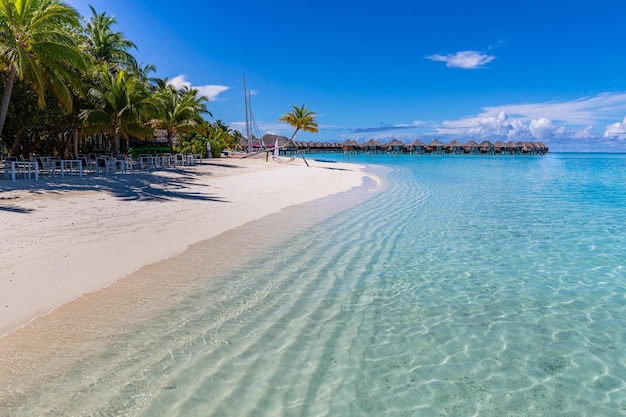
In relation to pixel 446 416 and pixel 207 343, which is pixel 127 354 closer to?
pixel 207 343

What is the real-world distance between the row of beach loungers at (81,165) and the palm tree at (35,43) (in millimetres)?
1591

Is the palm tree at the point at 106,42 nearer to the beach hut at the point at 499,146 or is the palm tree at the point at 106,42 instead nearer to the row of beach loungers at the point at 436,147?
the row of beach loungers at the point at 436,147

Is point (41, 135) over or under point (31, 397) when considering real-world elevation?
over

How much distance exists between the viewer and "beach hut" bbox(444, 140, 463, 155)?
81375mm

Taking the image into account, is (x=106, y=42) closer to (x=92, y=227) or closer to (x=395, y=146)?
(x=92, y=227)

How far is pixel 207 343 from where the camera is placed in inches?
127

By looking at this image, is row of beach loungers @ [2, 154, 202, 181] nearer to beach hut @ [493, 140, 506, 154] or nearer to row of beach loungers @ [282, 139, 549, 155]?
row of beach loungers @ [282, 139, 549, 155]

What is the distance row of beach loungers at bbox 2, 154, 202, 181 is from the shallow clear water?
9.76 m

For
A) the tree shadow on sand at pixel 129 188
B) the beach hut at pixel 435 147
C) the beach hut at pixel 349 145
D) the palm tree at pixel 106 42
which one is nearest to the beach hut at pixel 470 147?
the beach hut at pixel 435 147

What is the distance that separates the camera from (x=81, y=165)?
551 inches

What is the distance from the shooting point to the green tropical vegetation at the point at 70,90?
12.2 meters

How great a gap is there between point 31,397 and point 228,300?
1895mm

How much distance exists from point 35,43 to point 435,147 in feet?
263

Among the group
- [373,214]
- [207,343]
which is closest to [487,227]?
[373,214]
